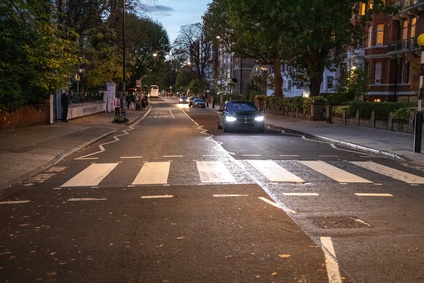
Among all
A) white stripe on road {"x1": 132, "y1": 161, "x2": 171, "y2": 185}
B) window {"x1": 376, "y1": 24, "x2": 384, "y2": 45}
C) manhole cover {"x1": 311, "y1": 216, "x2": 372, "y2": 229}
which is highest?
window {"x1": 376, "y1": 24, "x2": 384, "y2": 45}

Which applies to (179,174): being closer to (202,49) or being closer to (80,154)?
(80,154)

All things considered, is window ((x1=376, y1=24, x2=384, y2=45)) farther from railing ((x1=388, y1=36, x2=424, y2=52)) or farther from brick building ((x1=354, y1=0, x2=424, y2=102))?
railing ((x1=388, y1=36, x2=424, y2=52))

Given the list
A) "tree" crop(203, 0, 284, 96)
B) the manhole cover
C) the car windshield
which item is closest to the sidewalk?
the car windshield

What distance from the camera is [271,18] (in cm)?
3250

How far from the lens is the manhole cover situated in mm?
6188

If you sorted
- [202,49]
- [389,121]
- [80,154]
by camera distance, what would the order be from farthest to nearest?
[202,49] < [389,121] < [80,154]

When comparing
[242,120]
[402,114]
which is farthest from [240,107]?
[402,114]

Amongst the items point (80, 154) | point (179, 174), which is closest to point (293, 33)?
point (80, 154)

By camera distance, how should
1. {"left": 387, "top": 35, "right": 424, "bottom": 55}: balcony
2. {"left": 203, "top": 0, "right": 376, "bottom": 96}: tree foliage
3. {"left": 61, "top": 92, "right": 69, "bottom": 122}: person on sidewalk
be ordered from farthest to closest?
{"left": 387, "top": 35, "right": 424, "bottom": 55}: balcony
{"left": 203, "top": 0, "right": 376, "bottom": 96}: tree foliage
{"left": 61, "top": 92, "right": 69, "bottom": 122}: person on sidewalk

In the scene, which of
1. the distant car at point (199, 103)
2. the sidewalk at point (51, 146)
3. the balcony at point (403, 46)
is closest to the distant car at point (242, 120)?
the sidewalk at point (51, 146)

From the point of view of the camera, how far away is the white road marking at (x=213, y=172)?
9555mm

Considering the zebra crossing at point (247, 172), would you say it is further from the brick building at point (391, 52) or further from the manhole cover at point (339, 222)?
the brick building at point (391, 52)

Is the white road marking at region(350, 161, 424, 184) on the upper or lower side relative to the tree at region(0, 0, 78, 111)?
lower

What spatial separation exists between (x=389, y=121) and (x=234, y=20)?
17288 mm
